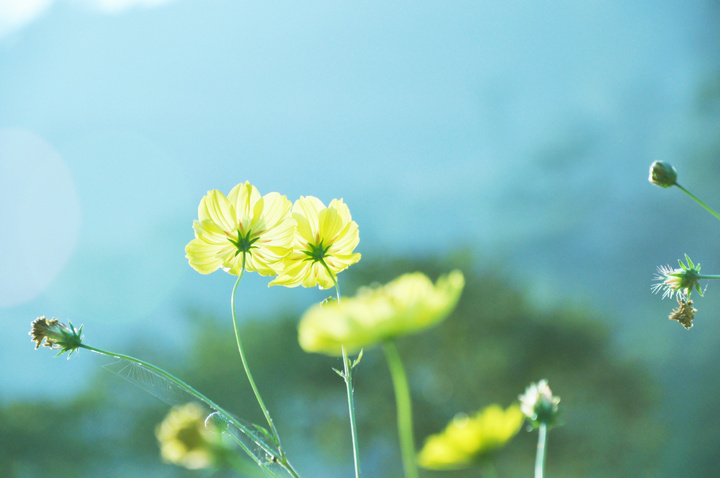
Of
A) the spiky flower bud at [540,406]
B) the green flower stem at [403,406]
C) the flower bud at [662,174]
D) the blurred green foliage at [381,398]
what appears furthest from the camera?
the blurred green foliage at [381,398]

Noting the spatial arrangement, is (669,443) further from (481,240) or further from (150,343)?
(150,343)

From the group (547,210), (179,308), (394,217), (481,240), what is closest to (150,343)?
(179,308)

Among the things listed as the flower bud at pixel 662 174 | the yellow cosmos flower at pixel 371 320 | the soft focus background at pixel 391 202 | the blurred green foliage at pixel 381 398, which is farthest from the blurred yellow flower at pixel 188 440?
the blurred green foliage at pixel 381 398

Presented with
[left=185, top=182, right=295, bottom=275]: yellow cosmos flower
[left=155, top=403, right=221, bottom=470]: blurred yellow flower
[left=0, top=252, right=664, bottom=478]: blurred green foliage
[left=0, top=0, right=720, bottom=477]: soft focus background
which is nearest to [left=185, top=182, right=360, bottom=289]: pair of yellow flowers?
[left=185, top=182, right=295, bottom=275]: yellow cosmos flower

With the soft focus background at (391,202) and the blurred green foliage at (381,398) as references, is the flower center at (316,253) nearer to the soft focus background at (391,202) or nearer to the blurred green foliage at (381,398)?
the soft focus background at (391,202)

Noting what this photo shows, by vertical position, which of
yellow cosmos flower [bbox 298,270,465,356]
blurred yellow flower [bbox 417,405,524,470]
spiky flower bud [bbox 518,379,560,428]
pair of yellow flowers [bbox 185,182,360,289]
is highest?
pair of yellow flowers [bbox 185,182,360,289]

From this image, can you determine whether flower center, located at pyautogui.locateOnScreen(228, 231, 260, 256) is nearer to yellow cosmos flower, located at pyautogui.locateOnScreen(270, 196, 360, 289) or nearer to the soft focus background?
yellow cosmos flower, located at pyautogui.locateOnScreen(270, 196, 360, 289)
